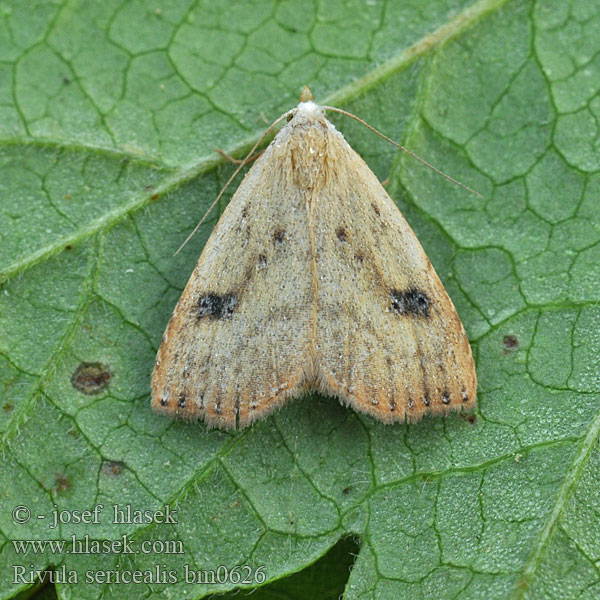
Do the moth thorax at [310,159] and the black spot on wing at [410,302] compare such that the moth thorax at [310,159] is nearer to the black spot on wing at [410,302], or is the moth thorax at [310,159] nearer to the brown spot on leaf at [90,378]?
the black spot on wing at [410,302]

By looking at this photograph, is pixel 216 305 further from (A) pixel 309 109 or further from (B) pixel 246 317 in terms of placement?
(A) pixel 309 109

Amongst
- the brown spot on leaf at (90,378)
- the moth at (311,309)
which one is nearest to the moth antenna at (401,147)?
the moth at (311,309)

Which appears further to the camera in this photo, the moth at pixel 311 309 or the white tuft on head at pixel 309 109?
the white tuft on head at pixel 309 109

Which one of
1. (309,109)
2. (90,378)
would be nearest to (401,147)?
(309,109)

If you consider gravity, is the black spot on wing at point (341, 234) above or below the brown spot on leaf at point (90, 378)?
above

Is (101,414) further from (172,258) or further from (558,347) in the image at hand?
(558,347)
